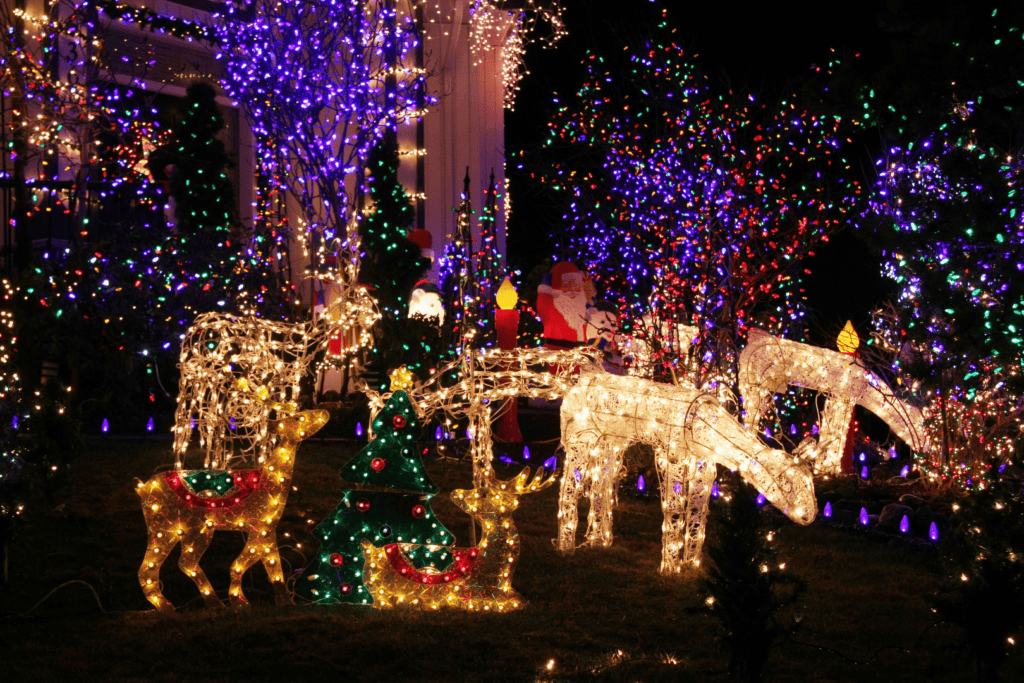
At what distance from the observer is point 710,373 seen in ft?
30.1

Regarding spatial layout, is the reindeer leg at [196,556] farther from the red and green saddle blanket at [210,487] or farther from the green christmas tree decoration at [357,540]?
the green christmas tree decoration at [357,540]

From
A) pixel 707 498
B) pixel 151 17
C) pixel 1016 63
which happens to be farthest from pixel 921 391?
pixel 151 17

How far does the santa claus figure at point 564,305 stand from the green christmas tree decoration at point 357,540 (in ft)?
28.8

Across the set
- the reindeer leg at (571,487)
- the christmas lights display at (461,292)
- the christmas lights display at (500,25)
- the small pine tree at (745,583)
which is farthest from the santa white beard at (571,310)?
the small pine tree at (745,583)

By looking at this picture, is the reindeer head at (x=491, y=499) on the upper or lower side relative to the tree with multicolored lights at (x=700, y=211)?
lower

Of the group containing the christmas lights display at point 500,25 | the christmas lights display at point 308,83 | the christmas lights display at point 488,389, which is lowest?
the christmas lights display at point 488,389

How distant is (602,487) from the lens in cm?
725

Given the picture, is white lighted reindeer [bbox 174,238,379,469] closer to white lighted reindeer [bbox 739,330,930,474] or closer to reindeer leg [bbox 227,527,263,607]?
reindeer leg [bbox 227,527,263,607]

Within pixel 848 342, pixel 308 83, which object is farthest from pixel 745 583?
pixel 308 83

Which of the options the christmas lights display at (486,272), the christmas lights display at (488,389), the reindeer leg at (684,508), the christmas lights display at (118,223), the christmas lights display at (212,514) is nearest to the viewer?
the christmas lights display at (212,514)

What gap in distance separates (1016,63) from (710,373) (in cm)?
423

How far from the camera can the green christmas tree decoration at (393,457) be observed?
19.6 ft

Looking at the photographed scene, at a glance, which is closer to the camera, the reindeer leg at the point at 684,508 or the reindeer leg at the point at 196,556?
the reindeer leg at the point at 196,556

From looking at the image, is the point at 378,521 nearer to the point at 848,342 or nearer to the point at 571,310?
the point at 848,342
